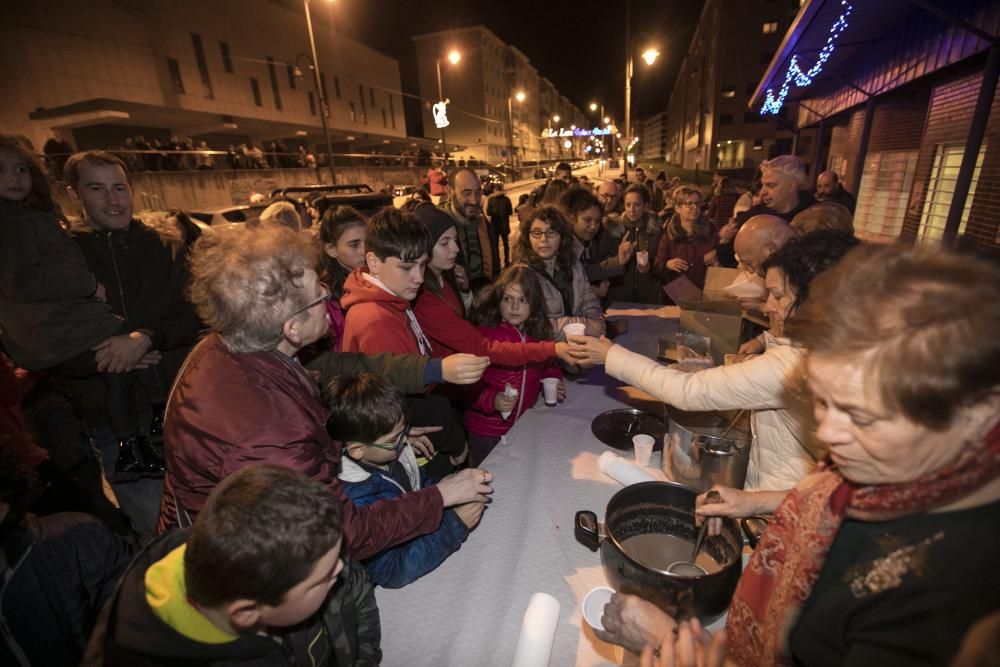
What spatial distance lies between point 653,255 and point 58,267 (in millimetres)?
5650

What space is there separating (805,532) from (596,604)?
24.0 inches

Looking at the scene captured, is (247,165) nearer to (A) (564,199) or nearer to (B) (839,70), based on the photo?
(A) (564,199)

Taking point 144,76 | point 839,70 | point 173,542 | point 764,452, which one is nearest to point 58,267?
point 173,542

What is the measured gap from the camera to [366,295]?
2.48 m

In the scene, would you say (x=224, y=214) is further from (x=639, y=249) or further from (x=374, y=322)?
(x=374, y=322)

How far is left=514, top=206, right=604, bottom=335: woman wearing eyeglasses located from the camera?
3.90 m

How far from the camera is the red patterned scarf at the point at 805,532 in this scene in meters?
0.80

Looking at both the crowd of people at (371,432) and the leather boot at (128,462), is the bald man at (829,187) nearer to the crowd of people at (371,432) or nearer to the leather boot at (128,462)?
the crowd of people at (371,432)

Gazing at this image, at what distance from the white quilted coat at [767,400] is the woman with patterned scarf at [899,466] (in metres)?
0.65

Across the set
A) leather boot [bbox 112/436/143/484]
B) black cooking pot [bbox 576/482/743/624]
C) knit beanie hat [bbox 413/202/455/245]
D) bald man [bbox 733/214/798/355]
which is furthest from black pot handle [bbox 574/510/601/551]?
leather boot [bbox 112/436/143/484]

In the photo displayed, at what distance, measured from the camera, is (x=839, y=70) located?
11008 mm

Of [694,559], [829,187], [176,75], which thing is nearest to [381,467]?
[694,559]

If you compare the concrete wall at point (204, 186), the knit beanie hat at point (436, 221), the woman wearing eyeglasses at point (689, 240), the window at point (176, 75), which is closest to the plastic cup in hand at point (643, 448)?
the knit beanie hat at point (436, 221)

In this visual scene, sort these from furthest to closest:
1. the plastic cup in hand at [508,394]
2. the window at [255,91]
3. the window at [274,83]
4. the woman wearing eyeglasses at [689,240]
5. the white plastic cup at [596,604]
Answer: the window at [274,83], the window at [255,91], the woman wearing eyeglasses at [689,240], the plastic cup in hand at [508,394], the white plastic cup at [596,604]
